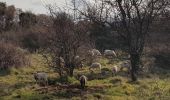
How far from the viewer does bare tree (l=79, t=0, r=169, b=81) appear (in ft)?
72.8

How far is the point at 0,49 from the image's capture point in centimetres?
2572

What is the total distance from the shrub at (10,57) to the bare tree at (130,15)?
5.72 meters

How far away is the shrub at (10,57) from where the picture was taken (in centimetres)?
2519

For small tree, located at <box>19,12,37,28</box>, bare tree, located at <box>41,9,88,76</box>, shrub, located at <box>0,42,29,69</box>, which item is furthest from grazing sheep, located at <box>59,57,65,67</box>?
small tree, located at <box>19,12,37,28</box>

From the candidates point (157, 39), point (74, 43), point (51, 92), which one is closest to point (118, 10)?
point (74, 43)

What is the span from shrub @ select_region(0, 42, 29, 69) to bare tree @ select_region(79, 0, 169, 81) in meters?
5.72

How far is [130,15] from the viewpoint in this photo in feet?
73.6

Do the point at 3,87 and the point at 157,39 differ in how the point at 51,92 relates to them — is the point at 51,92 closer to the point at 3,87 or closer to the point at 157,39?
the point at 3,87

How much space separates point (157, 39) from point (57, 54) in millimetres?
18636

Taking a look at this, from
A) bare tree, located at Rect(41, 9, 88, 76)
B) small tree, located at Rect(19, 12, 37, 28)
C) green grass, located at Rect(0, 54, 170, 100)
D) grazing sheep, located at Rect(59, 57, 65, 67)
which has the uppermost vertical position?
small tree, located at Rect(19, 12, 37, 28)

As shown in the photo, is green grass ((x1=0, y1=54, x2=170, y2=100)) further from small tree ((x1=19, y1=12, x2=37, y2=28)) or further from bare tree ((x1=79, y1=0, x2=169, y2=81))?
small tree ((x1=19, y1=12, x2=37, y2=28))

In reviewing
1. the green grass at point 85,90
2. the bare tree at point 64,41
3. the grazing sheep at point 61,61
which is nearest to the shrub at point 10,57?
the green grass at point 85,90

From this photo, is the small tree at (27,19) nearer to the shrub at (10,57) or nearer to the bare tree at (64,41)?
the shrub at (10,57)

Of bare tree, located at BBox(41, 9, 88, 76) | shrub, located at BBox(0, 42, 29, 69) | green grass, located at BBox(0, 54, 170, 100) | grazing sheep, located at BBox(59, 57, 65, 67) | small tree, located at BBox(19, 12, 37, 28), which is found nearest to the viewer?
green grass, located at BBox(0, 54, 170, 100)
